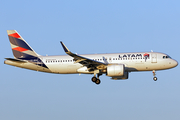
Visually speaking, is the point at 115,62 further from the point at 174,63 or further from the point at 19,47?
the point at 19,47

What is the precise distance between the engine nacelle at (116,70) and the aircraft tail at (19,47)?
39.2 feet

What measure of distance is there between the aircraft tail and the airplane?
0.20 metres

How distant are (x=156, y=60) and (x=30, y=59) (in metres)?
18.7

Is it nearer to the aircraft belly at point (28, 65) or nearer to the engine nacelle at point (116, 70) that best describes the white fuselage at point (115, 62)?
the aircraft belly at point (28, 65)

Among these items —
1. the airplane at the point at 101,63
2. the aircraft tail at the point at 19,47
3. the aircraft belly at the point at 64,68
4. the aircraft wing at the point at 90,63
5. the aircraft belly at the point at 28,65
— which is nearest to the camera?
the aircraft wing at the point at 90,63

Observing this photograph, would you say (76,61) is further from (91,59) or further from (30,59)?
(30,59)

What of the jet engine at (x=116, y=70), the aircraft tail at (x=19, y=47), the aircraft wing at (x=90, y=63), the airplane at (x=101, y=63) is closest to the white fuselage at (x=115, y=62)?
the airplane at (x=101, y=63)

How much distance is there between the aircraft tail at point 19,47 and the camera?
5746 cm

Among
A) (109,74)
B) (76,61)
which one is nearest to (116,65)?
(109,74)

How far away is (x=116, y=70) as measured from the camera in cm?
5222

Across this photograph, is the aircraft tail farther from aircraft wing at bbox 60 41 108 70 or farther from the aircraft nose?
the aircraft nose

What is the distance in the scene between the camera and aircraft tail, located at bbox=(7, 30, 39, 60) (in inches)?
2262

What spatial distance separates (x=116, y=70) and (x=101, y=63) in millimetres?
2308

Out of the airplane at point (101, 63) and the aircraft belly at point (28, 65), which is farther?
the aircraft belly at point (28, 65)
